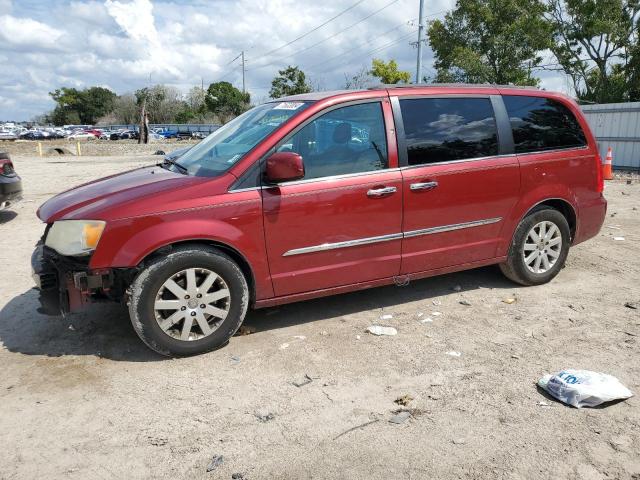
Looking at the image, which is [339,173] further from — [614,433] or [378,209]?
[614,433]

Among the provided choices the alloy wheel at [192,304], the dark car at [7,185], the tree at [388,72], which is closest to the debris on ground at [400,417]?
the alloy wheel at [192,304]

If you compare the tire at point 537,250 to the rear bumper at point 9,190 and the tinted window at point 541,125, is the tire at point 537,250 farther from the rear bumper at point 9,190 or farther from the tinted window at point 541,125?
the rear bumper at point 9,190

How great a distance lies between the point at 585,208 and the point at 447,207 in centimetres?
173

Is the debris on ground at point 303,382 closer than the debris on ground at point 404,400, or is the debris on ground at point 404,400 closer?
the debris on ground at point 404,400

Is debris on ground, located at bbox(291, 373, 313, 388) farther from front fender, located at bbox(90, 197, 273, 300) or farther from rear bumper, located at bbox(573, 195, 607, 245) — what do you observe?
rear bumper, located at bbox(573, 195, 607, 245)

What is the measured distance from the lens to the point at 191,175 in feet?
13.7

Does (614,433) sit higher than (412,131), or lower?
lower

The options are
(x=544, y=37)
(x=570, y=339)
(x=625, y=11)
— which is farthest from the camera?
(x=544, y=37)

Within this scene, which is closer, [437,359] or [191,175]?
[437,359]

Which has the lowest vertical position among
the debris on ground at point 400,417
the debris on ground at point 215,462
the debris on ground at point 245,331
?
the debris on ground at point 215,462

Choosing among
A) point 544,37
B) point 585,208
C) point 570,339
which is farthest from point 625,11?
point 570,339

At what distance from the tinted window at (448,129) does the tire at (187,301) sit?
5.89ft

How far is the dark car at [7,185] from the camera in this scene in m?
8.33

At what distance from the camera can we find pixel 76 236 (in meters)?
3.77
